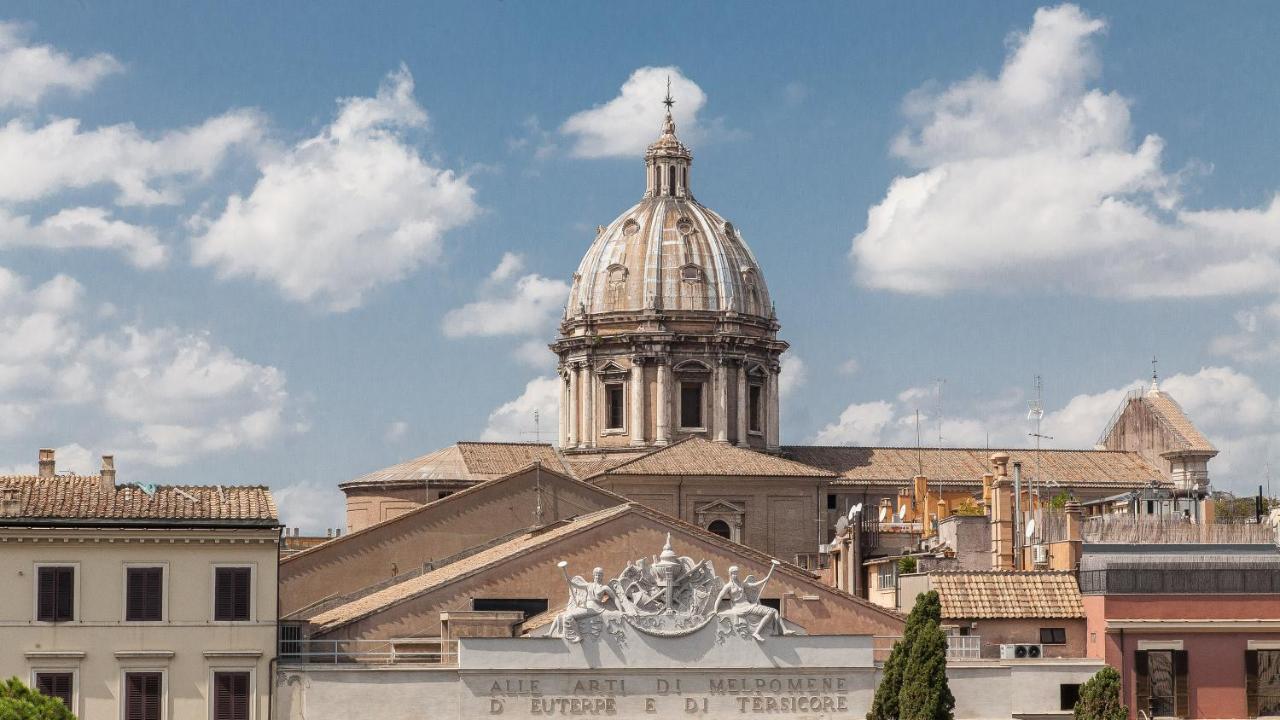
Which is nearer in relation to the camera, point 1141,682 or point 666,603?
point 666,603

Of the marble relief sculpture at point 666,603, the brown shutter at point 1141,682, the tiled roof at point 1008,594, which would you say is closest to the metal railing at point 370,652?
the marble relief sculpture at point 666,603

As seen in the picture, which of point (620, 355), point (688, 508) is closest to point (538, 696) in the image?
point (688, 508)

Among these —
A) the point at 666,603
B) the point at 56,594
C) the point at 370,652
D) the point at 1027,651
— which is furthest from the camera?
the point at 1027,651

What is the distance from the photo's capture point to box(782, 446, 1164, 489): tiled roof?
9794 cm

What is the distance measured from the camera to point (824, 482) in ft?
301

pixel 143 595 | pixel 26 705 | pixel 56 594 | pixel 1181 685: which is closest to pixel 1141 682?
pixel 1181 685

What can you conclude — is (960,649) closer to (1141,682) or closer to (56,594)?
(1141,682)

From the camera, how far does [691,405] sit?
328 feet

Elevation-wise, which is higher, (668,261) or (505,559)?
(668,261)

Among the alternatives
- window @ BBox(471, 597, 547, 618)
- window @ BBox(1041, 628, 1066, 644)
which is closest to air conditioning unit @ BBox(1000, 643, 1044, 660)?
window @ BBox(1041, 628, 1066, 644)

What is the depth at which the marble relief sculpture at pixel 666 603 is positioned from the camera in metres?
53.1

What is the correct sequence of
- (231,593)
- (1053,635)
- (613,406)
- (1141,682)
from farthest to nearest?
1. (613,406)
2. (1053,635)
3. (1141,682)
4. (231,593)

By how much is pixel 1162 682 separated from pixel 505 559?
650 inches

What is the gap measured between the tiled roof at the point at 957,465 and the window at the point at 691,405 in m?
4.36
